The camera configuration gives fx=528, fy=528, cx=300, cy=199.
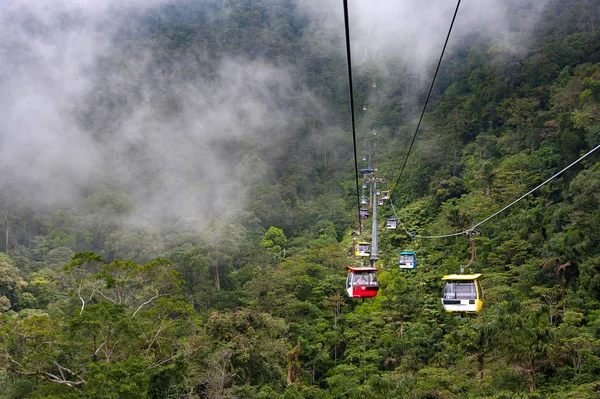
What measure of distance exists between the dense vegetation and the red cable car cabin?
344 cm

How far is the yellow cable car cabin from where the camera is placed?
532 inches

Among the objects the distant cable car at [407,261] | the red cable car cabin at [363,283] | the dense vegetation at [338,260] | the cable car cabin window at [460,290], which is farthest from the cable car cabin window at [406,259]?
the cable car cabin window at [460,290]

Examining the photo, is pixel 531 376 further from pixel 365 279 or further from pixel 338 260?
pixel 338 260

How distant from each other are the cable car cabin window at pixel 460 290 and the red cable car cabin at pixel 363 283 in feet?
7.62

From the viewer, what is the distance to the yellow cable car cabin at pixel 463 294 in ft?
44.3

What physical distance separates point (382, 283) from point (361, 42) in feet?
176

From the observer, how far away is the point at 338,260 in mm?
31516

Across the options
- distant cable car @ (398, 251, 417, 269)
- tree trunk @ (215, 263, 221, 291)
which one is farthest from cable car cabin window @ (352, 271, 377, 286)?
tree trunk @ (215, 263, 221, 291)

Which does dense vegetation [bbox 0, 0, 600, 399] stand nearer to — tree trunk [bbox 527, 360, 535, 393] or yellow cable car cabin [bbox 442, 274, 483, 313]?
tree trunk [bbox 527, 360, 535, 393]

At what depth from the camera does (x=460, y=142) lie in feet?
128

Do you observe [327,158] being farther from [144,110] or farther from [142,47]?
[142,47]

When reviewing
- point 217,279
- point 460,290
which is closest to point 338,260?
point 217,279

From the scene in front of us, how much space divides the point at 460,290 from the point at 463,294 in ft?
0.41

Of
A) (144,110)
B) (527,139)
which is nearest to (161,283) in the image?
(527,139)
